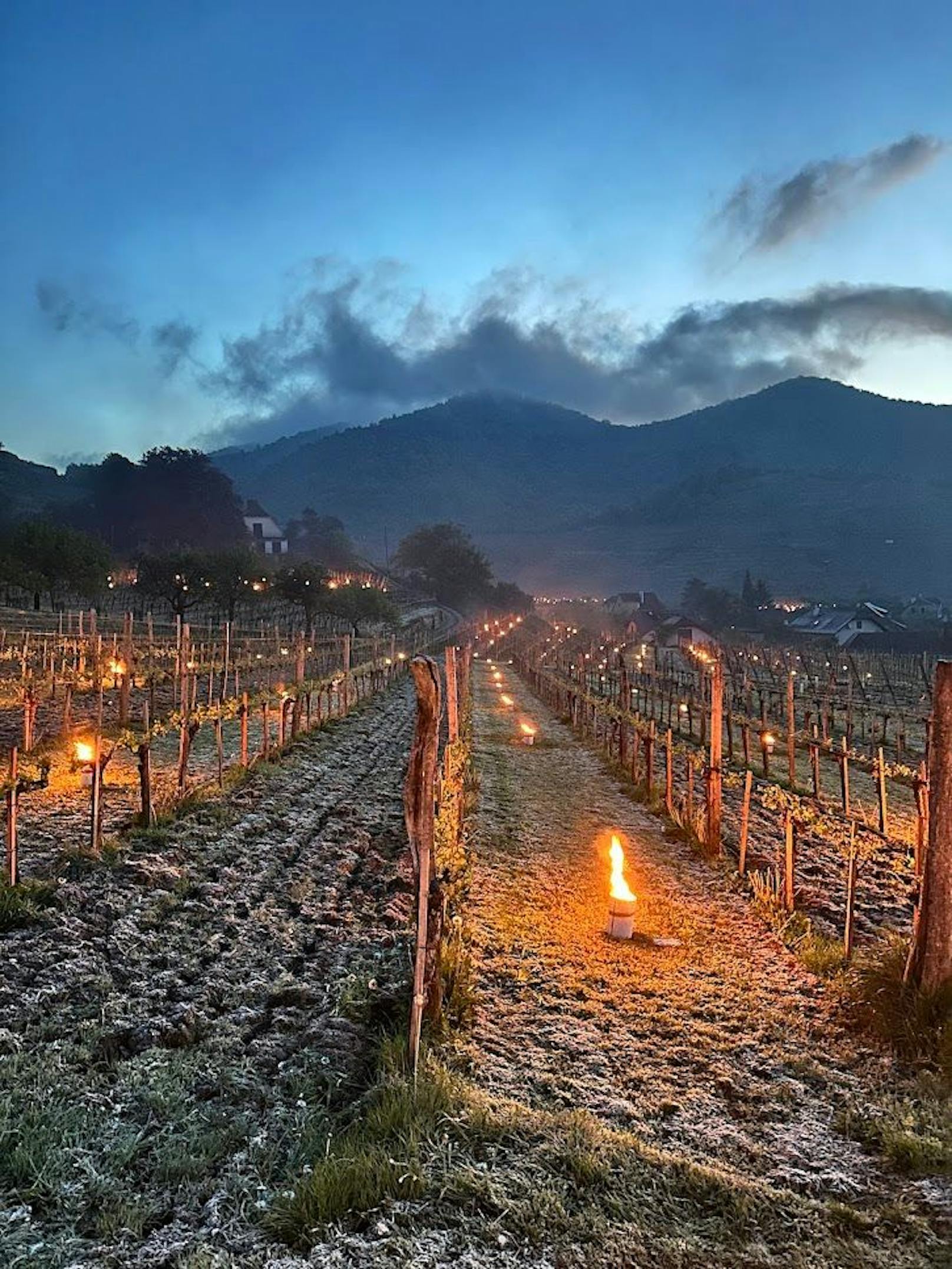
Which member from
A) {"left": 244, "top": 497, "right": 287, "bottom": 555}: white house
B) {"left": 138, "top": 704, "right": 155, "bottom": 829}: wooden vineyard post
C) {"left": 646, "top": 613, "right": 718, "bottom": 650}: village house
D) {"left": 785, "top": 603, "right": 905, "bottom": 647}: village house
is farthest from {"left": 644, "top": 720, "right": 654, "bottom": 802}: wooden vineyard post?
{"left": 244, "top": 497, "right": 287, "bottom": 555}: white house

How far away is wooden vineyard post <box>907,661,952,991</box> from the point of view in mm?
4941

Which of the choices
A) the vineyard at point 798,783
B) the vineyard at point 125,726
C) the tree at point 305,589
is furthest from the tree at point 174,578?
the vineyard at point 798,783

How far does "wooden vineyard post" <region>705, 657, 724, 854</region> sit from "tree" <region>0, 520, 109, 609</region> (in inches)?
1749

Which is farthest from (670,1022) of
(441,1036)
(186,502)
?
(186,502)

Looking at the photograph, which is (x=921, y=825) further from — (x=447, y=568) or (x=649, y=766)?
(x=447, y=568)

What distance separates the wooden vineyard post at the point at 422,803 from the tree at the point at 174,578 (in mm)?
51692

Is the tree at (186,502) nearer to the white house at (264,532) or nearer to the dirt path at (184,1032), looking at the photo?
the white house at (264,532)

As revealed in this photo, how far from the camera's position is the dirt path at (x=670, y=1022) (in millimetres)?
4133

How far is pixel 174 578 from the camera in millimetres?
52906

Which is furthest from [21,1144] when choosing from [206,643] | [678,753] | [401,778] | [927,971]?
[206,643]

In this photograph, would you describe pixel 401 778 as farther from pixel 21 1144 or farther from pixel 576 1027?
pixel 21 1144

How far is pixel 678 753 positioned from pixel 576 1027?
41.9 feet

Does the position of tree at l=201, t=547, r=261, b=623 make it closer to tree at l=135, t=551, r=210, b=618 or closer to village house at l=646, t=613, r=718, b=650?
tree at l=135, t=551, r=210, b=618

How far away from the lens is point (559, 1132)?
3869 mm
